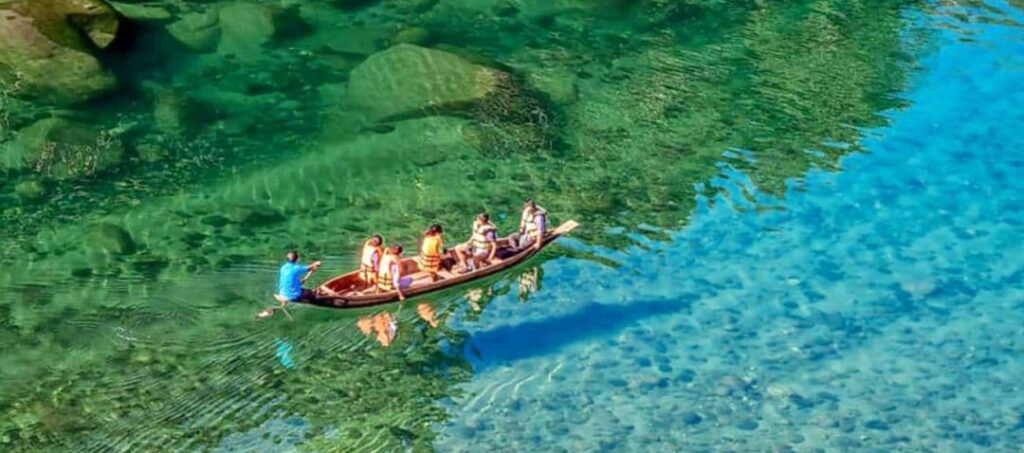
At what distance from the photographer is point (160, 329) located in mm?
21422

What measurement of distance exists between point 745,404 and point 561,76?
14078mm

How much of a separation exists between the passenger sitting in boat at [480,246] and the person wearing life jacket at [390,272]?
1.51 metres

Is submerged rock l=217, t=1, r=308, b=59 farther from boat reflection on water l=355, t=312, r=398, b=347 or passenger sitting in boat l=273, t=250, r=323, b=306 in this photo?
passenger sitting in boat l=273, t=250, r=323, b=306

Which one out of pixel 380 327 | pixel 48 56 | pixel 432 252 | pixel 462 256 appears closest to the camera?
pixel 380 327

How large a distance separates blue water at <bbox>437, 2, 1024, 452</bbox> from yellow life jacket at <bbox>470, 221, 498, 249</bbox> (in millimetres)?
1005

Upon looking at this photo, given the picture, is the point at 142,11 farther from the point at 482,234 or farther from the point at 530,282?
the point at 530,282

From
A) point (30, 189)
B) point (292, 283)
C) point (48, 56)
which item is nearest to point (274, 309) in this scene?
point (292, 283)

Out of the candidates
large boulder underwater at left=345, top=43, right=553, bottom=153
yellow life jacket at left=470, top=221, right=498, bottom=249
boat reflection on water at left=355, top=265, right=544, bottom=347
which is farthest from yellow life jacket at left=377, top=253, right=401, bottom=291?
large boulder underwater at left=345, top=43, right=553, bottom=153

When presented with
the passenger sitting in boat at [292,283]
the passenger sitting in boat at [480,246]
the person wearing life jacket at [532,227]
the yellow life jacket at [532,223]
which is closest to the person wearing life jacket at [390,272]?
the passenger sitting in boat at [292,283]

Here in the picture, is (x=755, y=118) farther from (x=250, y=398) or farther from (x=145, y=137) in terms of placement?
(x=250, y=398)

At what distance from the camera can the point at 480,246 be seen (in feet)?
77.4

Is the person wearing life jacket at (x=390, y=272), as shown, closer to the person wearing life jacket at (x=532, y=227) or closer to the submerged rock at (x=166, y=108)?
the person wearing life jacket at (x=532, y=227)

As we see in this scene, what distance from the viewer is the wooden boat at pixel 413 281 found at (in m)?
21.8

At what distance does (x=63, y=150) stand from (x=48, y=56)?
10.7ft
